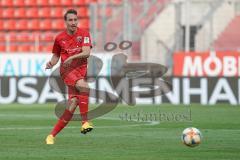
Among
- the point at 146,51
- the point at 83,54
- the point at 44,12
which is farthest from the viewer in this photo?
the point at 44,12

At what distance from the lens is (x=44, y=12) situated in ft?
112

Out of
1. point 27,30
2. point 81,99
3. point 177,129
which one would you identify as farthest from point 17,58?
point 81,99

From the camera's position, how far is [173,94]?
26.5 metres

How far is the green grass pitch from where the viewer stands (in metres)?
11.0

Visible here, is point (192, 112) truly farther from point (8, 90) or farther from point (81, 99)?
point (81, 99)

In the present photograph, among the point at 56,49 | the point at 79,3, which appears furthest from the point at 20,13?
the point at 56,49

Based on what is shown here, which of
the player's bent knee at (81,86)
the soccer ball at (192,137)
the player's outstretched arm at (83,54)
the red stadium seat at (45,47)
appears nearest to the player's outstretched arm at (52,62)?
the player's outstretched arm at (83,54)

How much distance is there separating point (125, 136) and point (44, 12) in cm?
2069

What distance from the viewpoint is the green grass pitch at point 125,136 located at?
10969 mm

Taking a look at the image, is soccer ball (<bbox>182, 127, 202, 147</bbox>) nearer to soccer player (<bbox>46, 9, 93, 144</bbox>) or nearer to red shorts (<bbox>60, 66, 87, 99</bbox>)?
soccer player (<bbox>46, 9, 93, 144</bbox>)

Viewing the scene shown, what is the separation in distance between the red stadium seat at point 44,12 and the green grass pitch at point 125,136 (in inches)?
453

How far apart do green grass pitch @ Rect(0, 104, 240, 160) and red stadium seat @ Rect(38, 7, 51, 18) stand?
11.5 m

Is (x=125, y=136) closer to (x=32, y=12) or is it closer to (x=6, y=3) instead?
(x=32, y=12)

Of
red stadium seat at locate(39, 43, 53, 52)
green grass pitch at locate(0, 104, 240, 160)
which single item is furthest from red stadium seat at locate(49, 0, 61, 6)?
green grass pitch at locate(0, 104, 240, 160)
